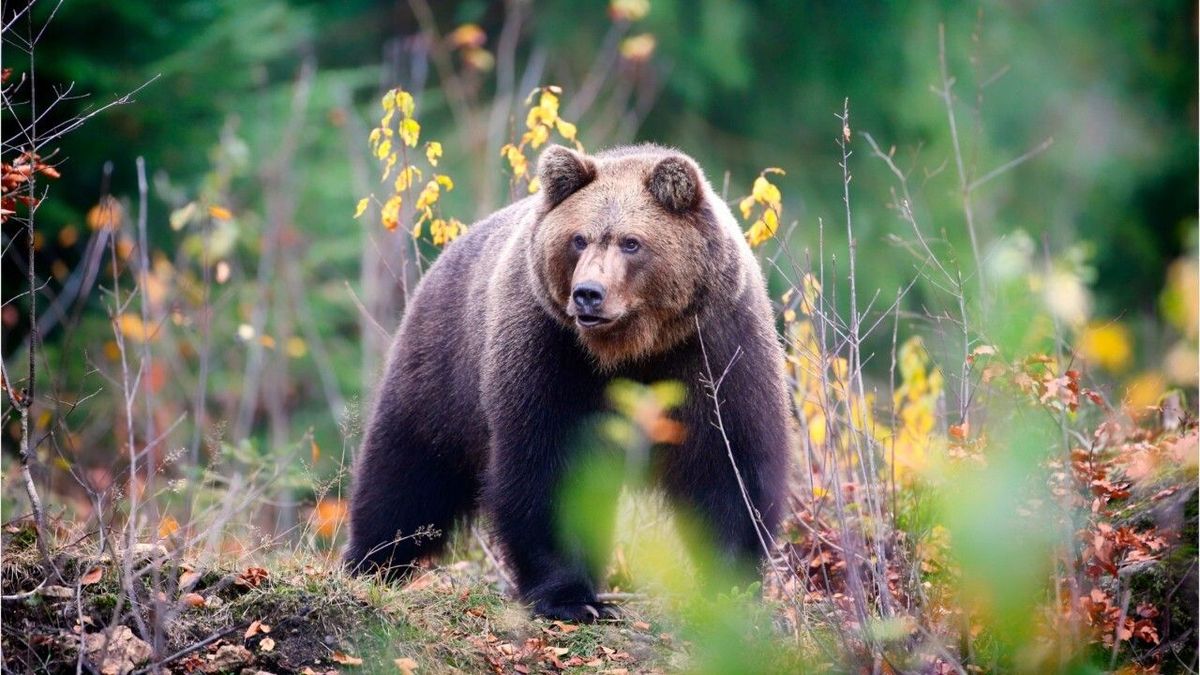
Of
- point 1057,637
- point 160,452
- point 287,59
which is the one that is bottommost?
point 160,452

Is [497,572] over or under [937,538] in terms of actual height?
under

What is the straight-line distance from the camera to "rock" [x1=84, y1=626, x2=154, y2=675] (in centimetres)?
429

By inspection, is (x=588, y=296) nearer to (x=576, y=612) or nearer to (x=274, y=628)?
(x=576, y=612)

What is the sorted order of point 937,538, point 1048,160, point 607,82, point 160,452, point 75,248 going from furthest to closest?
point 1048,160, point 607,82, point 75,248, point 160,452, point 937,538

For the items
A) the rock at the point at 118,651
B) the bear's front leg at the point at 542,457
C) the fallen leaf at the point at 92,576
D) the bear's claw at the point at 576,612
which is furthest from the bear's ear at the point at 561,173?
the rock at the point at 118,651

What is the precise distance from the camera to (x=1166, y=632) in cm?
498

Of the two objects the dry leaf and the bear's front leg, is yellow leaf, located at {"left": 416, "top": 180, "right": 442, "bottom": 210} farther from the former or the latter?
the dry leaf

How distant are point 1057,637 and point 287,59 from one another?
1318 cm

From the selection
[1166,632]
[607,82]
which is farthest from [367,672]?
[607,82]

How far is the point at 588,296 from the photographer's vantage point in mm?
5469

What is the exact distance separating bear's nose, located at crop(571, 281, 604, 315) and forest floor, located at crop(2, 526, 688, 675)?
130 centimetres

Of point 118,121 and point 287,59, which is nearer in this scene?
point 118,121

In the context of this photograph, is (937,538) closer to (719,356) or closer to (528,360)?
(719,356)

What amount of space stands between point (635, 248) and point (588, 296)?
1.30 ft
